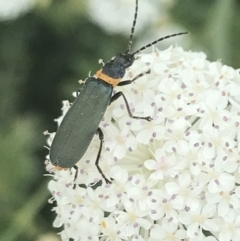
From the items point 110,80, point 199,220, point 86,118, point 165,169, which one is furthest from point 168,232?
point 110,80

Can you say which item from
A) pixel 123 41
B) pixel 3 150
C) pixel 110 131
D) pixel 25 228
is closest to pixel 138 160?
pixel 110 131

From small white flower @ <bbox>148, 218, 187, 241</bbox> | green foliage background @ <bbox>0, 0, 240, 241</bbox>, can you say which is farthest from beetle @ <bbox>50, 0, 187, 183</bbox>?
green foliage background @ <bbox>0, 0, 240, 241</bbox>

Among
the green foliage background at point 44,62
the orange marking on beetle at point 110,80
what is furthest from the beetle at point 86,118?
the green foliage background at point 44,62

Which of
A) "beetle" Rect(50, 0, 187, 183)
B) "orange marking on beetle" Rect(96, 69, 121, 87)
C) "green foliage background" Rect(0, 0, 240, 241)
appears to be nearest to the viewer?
"beetle" Rect(50, 0, 187, 183)

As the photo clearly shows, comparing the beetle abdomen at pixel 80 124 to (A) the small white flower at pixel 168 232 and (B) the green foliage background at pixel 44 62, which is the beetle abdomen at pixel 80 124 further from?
(B) the green foliage background at pixel 44 62

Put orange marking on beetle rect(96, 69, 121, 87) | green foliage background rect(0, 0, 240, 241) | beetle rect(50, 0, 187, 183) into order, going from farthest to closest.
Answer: green foliage background rect(0, 0, 240, 241) < orange marking on beetle rect(96, 69, 121, 87) < beetle rect(50, 0, 187, 183)

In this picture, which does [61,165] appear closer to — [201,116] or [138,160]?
[138,160]

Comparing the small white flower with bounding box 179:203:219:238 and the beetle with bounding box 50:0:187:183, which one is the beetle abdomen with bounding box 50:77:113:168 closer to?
the beetle with bounding box 50:0:187:183
